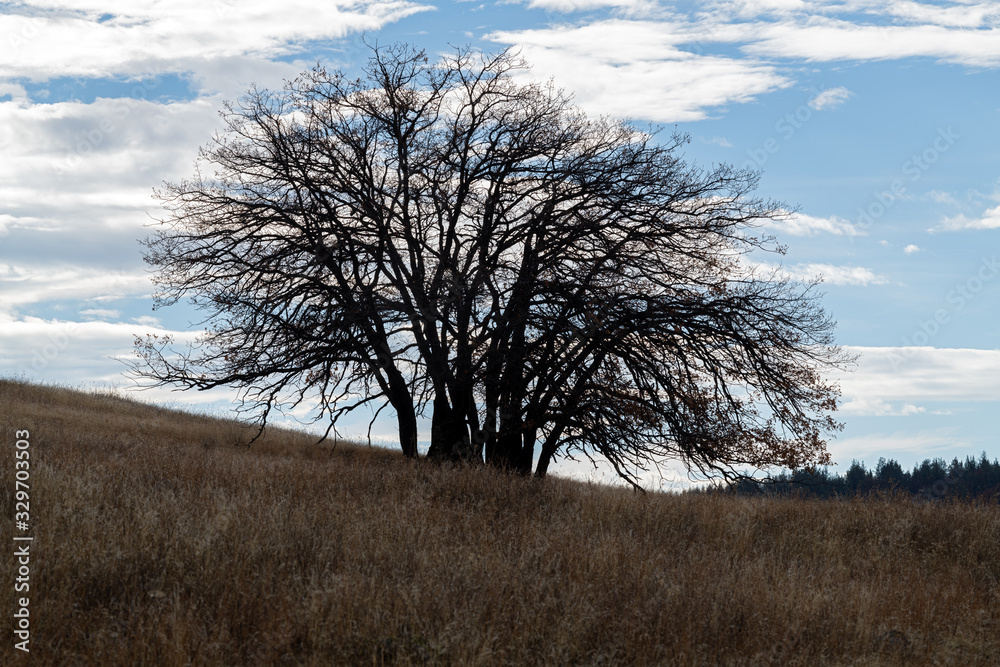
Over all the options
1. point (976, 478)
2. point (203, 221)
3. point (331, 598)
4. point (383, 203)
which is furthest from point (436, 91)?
point (976, 478)

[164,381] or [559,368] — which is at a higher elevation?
[559,368]

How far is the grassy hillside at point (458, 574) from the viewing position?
19.5 feet

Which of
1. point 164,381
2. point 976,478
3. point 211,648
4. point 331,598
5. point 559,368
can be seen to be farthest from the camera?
point 976,478

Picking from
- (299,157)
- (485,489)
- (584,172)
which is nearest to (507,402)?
(485,489)

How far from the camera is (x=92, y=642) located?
5.73 meters

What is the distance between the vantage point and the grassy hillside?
595cm

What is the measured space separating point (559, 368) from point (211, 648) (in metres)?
10.9

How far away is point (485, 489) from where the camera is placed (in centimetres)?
1215

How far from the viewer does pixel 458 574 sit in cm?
720

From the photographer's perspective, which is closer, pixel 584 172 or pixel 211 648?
pixel 211 648

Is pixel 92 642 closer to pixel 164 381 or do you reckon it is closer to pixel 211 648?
pixel 211 648

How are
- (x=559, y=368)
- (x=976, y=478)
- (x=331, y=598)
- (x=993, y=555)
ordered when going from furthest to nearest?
(x=976, y=478) < (x=559, y=368) < (x=993, y=555) < (x=331, y=598)

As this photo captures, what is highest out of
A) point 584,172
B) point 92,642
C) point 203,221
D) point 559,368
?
point 584,172

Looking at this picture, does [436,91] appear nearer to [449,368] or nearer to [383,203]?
[383,203]
